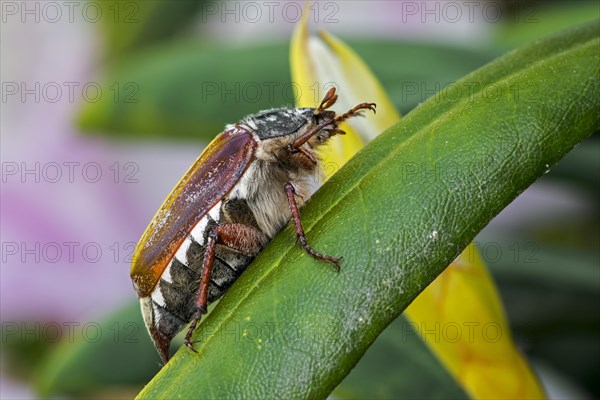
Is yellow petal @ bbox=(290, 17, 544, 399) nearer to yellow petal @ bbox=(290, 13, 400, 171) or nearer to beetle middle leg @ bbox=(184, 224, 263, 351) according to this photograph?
yellow petal @ bbox=(290, 13, 400, 171)

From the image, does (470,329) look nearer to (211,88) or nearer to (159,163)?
(211,88)

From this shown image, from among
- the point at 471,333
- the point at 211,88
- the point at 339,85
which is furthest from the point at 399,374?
the point at 211,88

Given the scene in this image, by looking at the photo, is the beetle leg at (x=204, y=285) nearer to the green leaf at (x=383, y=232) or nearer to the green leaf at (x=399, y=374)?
the green leaf at (x=383, y=232)

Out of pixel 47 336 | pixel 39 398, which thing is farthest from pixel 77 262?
pixel 39 398

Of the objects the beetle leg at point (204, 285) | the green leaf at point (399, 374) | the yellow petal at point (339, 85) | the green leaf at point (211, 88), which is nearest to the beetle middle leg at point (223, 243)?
the beetle leg at point (204, 285)

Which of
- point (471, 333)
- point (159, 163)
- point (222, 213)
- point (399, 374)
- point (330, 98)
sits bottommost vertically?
point (159, 163)

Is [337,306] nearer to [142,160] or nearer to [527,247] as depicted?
[527,247]

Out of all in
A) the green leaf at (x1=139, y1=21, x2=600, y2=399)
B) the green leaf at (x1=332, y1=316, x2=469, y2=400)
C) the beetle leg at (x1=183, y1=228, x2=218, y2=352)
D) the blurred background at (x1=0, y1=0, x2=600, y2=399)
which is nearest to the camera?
the green leaf at (x1=139, y1=21, x2=600, y2=399)

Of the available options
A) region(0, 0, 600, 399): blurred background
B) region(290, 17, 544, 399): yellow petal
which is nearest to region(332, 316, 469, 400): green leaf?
region(0, 0, 600, 399): blurred background
